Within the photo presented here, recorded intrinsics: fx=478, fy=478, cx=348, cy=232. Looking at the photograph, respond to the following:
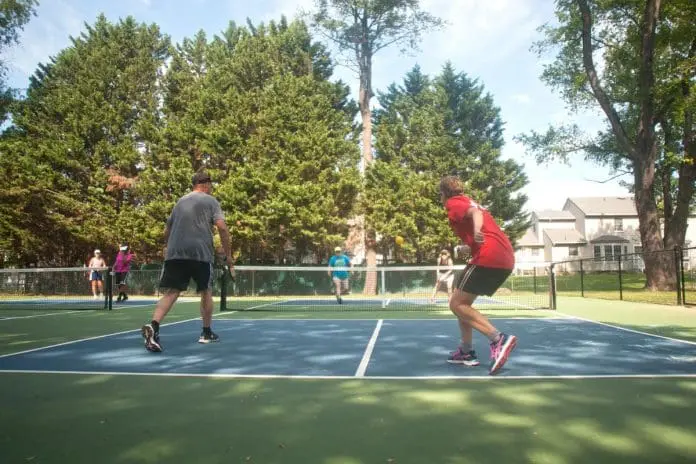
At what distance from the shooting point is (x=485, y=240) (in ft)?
14.8

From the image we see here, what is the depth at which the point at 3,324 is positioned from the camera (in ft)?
28.8

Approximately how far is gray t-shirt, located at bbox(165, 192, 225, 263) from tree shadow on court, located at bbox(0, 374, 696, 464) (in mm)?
1872

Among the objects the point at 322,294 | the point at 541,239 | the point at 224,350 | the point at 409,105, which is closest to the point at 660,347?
the point at 224,350

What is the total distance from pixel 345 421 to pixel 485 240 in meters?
2.38

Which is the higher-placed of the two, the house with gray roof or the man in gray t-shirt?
the house with gray roof

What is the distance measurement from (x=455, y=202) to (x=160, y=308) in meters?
3.48

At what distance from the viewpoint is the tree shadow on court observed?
2311 mm

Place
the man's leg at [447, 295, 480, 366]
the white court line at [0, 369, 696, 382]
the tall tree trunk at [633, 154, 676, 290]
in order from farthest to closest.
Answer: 1. the tall tree trunk at [633, 154, 676, 290]
2. the man's leg at [447, 295, 480, 366]
3. the white court line at [0, 369, 696, 382]

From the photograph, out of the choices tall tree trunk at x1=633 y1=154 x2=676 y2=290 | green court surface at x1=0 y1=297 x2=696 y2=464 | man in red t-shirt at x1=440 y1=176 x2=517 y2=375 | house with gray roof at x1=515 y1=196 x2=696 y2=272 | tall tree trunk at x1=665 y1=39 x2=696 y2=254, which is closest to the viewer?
green court surface at x1=0 y1=297 x2=696 y2=464

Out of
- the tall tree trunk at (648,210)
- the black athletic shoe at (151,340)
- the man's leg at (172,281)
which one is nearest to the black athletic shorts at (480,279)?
the man's leg at (172,281)

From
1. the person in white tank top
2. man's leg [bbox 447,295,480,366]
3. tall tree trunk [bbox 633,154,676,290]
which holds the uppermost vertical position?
tall tree trunk [bbox 633,154,676,290]

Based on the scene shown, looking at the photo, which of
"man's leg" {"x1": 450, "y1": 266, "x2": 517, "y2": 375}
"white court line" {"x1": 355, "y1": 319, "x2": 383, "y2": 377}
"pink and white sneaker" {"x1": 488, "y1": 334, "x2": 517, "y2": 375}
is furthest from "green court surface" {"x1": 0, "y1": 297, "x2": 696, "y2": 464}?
"man's leg" {"x1": 450, "y1": 266, "x2": 517, "y2": 375}

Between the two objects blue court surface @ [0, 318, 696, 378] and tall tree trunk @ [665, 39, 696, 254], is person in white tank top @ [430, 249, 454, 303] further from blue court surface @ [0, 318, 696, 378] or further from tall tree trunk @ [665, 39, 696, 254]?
tall tree trunk @ [665, 39, 696, 254]

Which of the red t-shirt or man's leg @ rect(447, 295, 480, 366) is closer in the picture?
the red t-shirt
